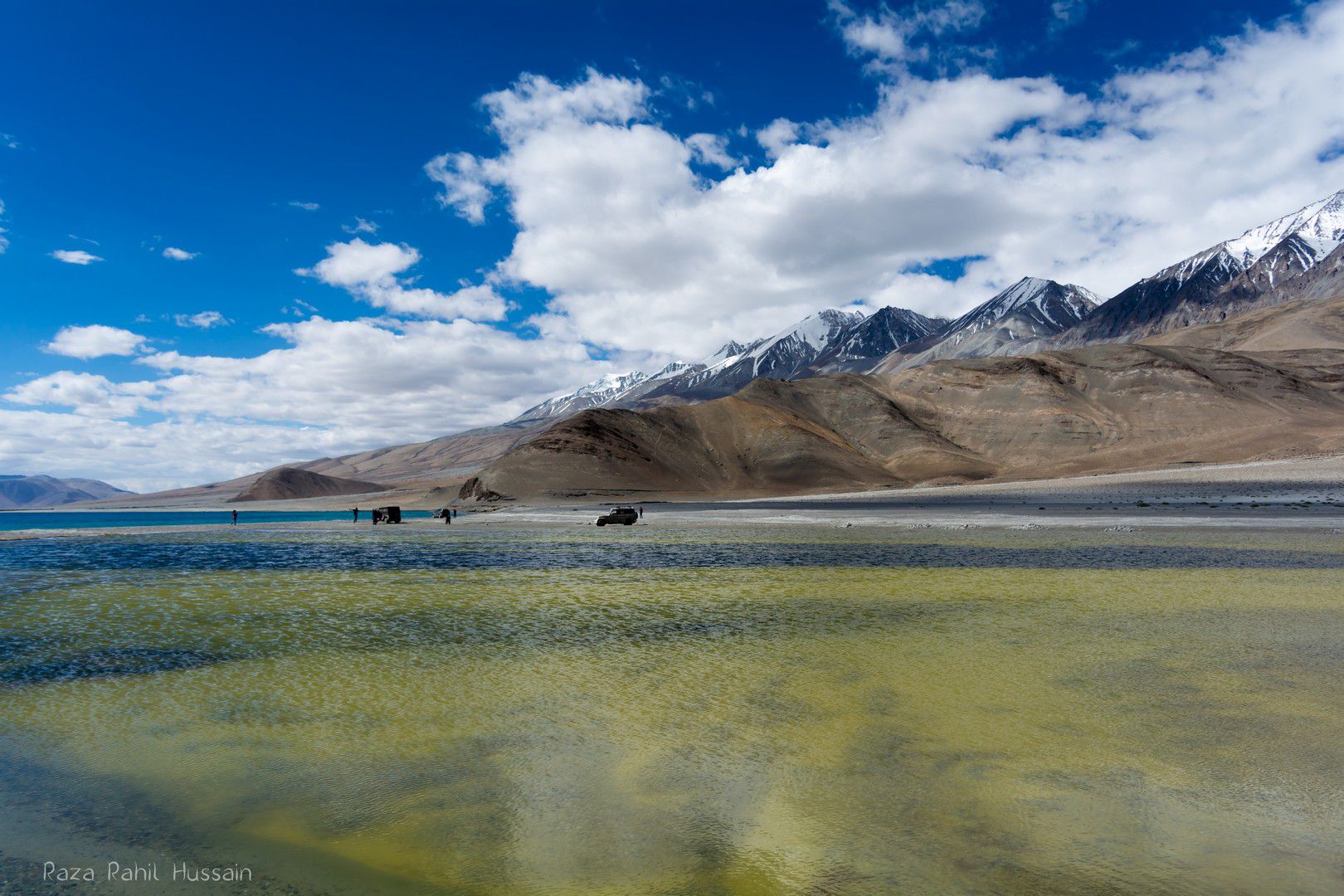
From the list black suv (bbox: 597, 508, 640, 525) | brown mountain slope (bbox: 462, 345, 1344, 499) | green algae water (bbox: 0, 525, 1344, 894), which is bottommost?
green algae water (bbox: 0, 525, 1344, 894)

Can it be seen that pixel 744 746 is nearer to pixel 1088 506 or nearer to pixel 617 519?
pixel 617 519

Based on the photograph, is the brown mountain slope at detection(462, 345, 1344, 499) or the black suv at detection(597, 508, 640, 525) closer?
the black suv at detection(597, 508, 640, 525)

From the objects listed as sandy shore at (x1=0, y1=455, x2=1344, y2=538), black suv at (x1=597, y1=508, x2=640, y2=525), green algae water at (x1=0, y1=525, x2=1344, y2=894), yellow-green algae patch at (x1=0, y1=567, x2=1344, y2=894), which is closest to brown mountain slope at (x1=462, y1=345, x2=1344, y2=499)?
sandy shore at (x1=0, y1=455, x2=1344, y2=538)

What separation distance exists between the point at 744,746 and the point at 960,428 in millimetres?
162278

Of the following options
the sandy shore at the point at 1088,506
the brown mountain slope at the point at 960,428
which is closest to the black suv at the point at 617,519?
the sandy shore at the point at 1088,506

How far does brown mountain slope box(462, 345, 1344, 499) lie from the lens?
123375mm

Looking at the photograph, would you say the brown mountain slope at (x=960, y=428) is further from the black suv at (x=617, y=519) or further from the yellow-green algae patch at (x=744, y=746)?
the yellow-green algae patch at (x=744, y=746)

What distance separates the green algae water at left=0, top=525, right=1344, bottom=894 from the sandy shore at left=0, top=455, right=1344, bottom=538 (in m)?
33.2

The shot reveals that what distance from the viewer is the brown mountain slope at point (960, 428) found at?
123 metres

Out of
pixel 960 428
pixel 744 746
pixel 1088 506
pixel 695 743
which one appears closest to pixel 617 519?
pixel 1088 506

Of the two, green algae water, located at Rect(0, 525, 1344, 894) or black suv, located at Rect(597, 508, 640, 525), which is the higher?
black suv, located at Rect(597, 508, 640, 525)

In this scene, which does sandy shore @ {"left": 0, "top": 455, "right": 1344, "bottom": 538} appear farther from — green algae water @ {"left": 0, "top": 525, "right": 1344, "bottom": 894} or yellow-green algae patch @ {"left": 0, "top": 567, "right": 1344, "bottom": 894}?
yellow-green algae patch @ {"left": 0, "top": 567, "right": 1344, "bottom": 894}

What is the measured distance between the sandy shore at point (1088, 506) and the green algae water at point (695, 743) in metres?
33.2

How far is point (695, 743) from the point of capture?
923 cm
